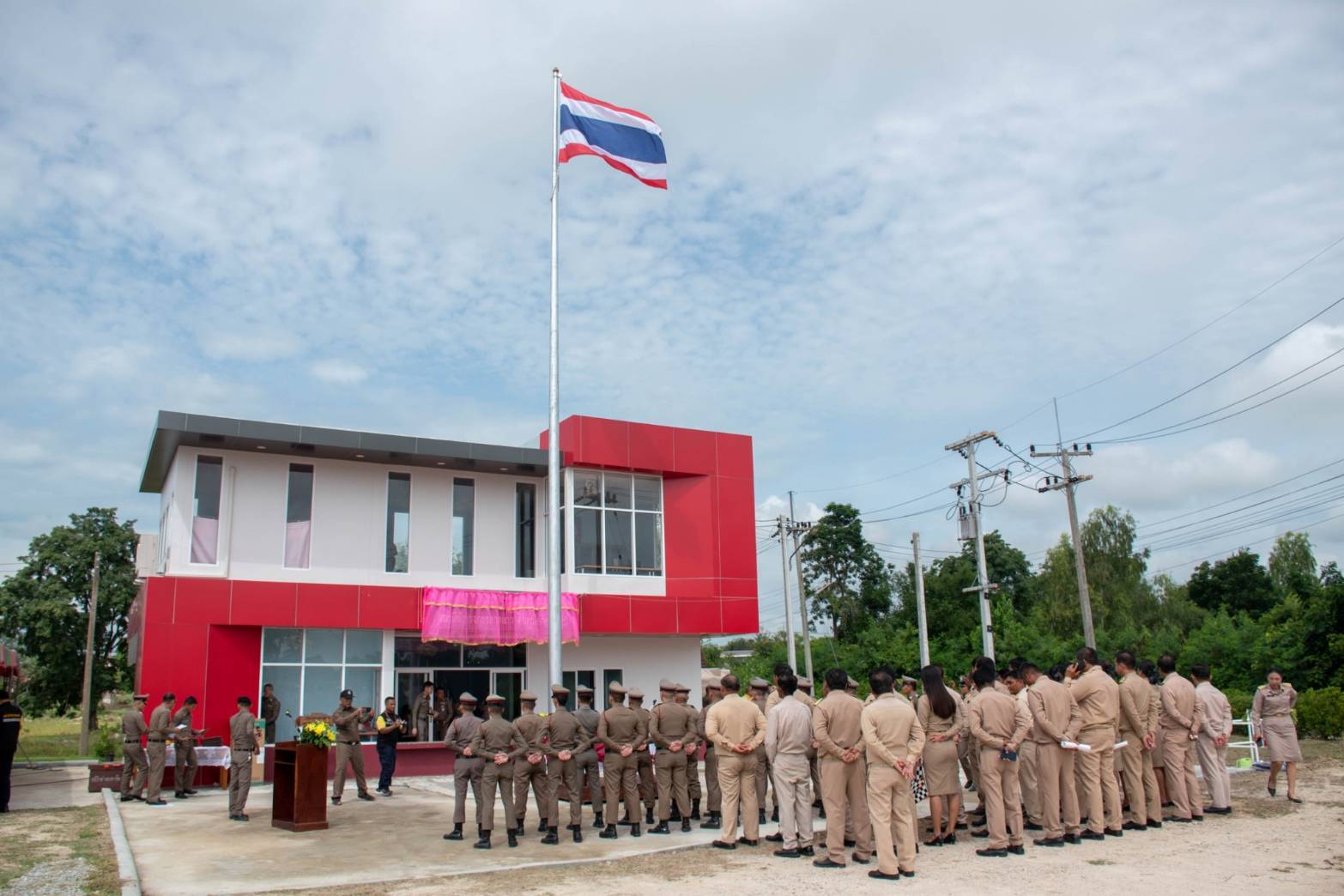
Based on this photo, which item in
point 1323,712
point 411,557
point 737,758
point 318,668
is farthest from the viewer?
point 411,557

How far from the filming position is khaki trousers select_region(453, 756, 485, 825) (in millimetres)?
10500

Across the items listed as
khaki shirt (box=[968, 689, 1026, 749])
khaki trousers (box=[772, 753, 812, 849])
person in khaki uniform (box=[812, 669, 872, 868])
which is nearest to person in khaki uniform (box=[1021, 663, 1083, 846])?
khaki shirt (box=[968, 689, 1026, 749])

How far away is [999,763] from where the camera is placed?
30.2 feet

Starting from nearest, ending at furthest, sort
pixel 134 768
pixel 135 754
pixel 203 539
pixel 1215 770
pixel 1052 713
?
pixel 1052 713 < pixel 1215 770 < pixel 135 754 < pixel 134 768 < pixel 203 539

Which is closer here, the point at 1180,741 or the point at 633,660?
the point at 1180,741

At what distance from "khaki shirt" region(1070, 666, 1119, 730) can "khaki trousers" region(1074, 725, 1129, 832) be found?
3.0 inches

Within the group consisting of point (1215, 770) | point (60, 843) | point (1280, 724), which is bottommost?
point (60, 843)

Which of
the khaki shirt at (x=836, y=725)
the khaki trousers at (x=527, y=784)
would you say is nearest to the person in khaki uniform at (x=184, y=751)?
the khaki trousers at (x=527, y=784)

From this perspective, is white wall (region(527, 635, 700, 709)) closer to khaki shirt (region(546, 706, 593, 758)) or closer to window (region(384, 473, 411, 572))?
window (region(384, 473, 411, 572))

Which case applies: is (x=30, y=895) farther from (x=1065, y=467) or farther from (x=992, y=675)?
(x=1065, y=467)

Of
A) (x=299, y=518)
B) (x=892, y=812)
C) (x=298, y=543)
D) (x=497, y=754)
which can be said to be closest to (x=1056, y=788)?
(x=892, y=812)

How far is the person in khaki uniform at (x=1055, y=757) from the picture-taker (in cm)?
965

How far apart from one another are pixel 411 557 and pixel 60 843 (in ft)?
37.5

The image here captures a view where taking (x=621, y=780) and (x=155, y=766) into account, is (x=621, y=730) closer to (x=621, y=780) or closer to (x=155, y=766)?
(x=621, y=780)
